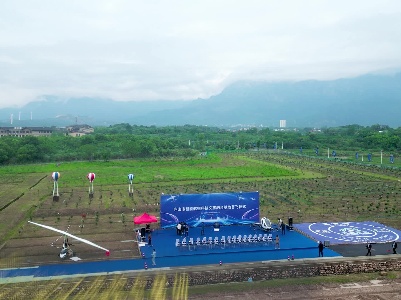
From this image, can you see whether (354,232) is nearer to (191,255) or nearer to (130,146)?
(191,255)

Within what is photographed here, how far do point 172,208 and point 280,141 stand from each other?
236 feet

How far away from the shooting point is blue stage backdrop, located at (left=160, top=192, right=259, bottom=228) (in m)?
20.3

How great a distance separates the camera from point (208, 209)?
2058 cm

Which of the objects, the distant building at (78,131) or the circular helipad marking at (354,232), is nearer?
the circular helipad marking at (354,232)

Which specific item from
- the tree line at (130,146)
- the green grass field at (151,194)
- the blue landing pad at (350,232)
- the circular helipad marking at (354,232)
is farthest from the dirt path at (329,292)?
the tree line at (130,146)

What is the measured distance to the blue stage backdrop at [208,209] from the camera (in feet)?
66.7

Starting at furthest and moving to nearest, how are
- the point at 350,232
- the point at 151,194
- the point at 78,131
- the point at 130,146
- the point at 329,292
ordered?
the point at 78,131 < the point at 130,146 < the point at 151,194 < the point at 350,232 < the point at 329,292

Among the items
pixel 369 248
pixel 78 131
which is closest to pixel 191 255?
pixel 369 248

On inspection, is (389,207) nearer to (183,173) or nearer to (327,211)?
(327,211)

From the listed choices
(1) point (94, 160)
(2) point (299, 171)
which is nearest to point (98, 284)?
(2) point (299, 171)

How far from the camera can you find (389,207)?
1046 inches

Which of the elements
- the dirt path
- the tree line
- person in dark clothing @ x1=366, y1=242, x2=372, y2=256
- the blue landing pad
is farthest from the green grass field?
the tree line

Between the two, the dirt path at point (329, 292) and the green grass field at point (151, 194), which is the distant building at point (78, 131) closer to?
the green grass field at point (151, 194)

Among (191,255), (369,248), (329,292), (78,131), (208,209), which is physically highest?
(78,131)
